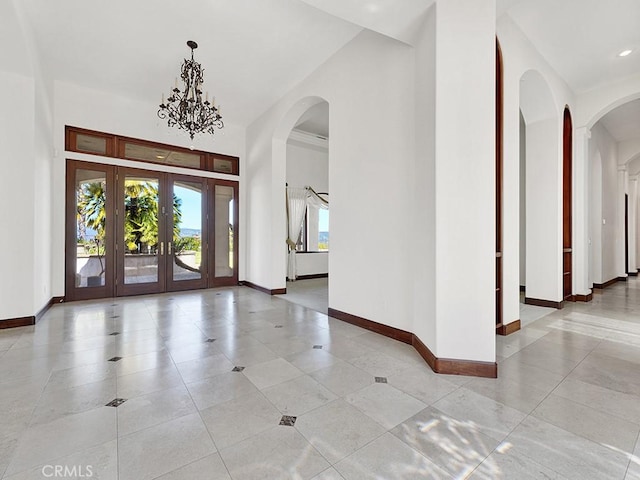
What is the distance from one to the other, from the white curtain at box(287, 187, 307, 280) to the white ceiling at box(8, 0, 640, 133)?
349 centimetres

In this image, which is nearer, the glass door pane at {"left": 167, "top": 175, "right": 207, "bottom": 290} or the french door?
the french door

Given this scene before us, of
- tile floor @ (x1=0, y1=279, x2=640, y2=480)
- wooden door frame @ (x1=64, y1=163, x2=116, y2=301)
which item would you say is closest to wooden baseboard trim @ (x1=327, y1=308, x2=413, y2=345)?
tile floor @ (x1=0, y1=279, x2=640, y2=480)

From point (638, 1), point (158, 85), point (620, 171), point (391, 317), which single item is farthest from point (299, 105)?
point (620, 171)

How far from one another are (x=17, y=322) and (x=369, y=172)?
16.9 ft

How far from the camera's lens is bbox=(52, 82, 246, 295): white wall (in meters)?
5.49

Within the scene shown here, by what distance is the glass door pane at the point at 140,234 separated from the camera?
20.2 feet

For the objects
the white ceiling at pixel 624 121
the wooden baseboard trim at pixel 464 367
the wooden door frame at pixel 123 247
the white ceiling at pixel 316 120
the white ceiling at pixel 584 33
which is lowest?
the wooden baseboard trim at pixel 464 367

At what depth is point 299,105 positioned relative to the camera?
18.4 feet

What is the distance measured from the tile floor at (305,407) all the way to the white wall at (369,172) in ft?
2.13

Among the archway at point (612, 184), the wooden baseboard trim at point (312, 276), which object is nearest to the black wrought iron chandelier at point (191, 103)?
the wooden baseboard trim at point (312, 276)

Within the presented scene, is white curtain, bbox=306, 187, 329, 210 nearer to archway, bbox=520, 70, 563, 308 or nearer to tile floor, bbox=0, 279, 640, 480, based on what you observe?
archway, bbox=520, 70, 563, 308

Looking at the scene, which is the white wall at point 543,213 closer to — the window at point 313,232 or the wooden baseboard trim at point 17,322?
the window at point 313,232

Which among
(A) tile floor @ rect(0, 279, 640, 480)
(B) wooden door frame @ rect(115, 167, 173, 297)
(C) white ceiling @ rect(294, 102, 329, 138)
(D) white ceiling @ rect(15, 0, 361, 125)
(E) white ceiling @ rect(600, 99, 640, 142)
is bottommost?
(A) tile floor @ rect(0, 279, 640, 480)

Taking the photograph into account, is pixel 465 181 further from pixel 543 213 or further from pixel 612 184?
pixel 612 184
